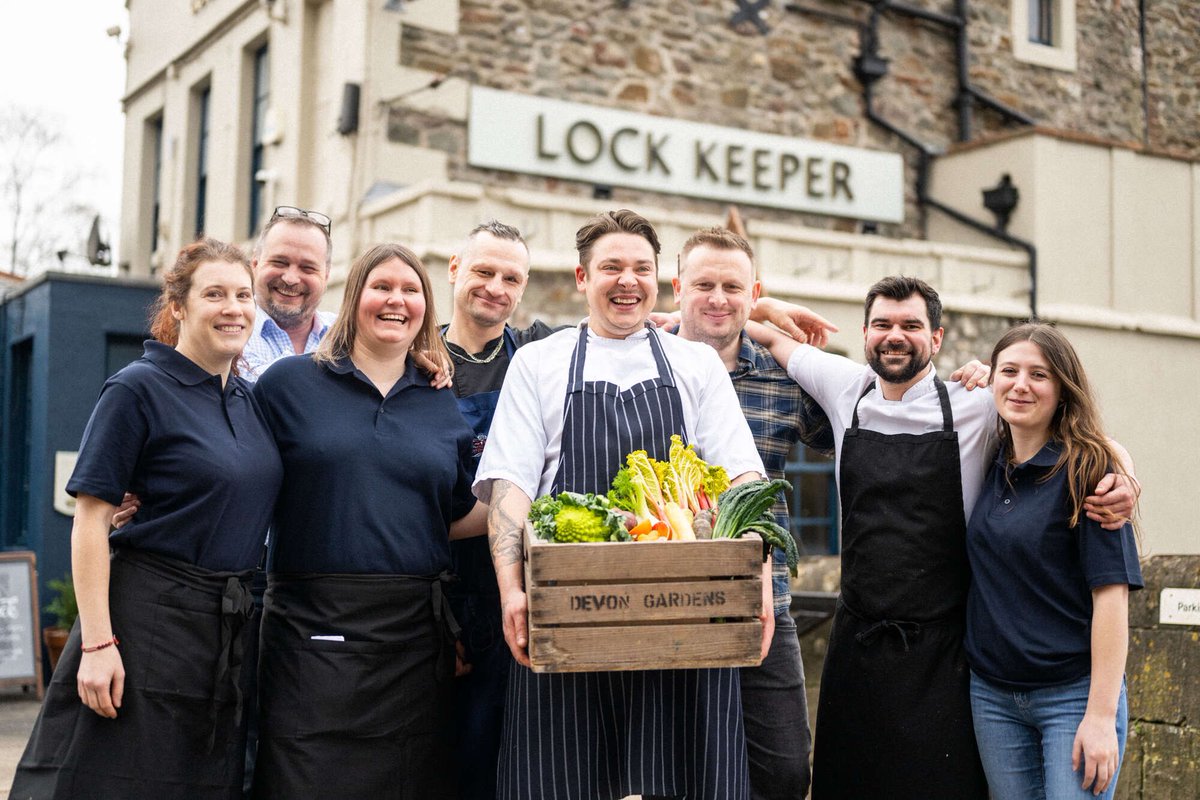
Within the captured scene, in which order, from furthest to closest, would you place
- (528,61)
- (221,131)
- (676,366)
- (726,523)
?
(221,131), (528,61), (676,366), (726,523)

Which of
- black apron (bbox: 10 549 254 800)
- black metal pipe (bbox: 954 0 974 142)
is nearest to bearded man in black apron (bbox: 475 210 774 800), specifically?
black apron (bbox: 10 549 254 800)

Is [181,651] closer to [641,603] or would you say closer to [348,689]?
[348,689]

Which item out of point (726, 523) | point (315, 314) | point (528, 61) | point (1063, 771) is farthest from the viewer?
point (528, 61)

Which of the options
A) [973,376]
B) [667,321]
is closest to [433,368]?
[667,321]

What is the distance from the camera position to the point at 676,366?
3463mm

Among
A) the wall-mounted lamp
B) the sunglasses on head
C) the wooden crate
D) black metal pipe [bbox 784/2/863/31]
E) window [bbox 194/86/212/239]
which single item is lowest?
the wooden crate

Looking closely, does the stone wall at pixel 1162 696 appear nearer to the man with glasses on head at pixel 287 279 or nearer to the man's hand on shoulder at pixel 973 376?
the man's hand on shoulder at pixel 973 376

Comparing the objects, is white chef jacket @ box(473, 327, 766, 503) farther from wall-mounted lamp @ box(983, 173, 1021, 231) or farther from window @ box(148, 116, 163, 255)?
window @ box(148, 116, 163, 255)

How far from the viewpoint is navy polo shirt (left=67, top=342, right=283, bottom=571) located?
314 centimetres

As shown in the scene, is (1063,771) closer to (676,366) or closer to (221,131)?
(676,366)

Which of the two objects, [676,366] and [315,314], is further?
[315,314]

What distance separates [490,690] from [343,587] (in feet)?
2.07

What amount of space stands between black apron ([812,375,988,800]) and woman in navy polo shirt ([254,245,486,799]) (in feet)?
4.10

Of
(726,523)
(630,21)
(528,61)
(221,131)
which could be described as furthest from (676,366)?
(221,131)
